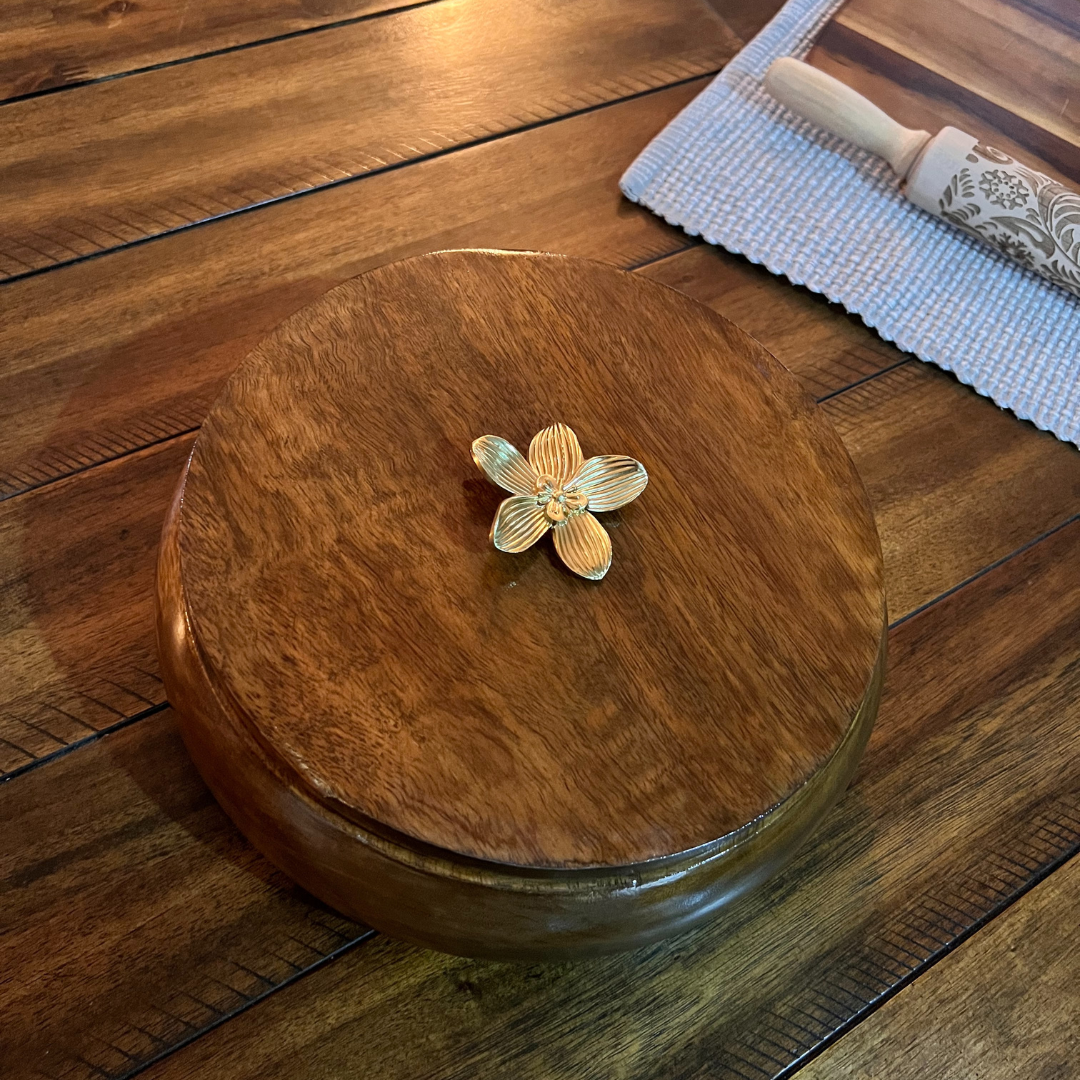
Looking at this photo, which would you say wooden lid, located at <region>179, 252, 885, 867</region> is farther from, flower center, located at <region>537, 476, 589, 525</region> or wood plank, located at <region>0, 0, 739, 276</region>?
wood plank, located at <region>0, 0, 739, 276</region>

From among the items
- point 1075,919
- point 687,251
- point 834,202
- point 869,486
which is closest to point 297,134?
point 687,251

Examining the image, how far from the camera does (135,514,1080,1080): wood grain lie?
2.24 ft

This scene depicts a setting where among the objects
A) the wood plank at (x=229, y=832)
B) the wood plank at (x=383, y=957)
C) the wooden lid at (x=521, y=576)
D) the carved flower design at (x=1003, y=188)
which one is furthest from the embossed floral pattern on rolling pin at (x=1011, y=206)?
the wood plank at (x=383, y=957)

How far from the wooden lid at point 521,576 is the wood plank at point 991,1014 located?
26 cm

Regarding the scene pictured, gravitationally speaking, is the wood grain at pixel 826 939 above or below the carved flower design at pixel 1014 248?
below

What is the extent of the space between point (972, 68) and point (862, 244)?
30 centimetres

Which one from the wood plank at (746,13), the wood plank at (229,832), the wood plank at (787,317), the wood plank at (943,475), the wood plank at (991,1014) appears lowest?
the wood plank at (991,1014)

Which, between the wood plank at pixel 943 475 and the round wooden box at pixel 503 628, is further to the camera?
the wood plank at pixel 943 475

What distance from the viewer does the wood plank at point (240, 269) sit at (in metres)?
0.88

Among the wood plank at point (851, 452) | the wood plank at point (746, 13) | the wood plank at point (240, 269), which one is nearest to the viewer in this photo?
the wood plank at point (851, 452)

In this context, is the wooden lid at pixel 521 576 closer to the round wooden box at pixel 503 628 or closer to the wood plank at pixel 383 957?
the round wooden box at pixel 503 628

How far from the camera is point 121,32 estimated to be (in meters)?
1.11

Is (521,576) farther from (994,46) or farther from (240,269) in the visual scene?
(994,46)

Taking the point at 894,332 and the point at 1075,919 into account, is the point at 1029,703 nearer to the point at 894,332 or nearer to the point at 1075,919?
the point at 1075,919
